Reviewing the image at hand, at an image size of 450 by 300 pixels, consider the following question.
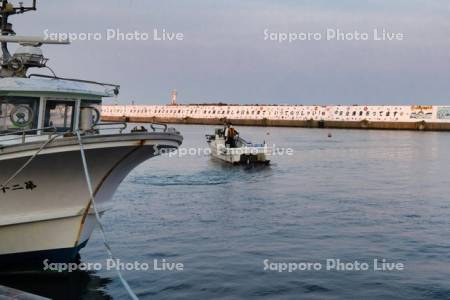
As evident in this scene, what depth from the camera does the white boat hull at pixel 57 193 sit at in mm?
12734

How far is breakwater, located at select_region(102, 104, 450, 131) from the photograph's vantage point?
12175 cm

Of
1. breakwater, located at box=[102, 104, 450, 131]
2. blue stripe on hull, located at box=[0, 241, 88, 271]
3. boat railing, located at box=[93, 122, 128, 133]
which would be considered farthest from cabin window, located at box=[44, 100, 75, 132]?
breakwater, located at box=[102, 104, 450, 131]

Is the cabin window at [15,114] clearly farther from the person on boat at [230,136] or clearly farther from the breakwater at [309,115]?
the breakwater at [309,115]

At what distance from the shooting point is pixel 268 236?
19.0 m

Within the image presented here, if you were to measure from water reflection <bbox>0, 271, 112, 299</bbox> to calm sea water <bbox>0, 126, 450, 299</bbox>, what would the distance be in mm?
25

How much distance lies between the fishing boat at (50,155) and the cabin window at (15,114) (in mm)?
21

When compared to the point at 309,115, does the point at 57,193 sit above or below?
below

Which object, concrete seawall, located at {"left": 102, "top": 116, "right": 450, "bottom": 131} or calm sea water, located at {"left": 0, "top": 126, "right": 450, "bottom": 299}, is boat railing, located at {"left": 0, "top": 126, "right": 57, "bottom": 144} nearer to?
calm sea water, located at {"left": 0, "top": 126, "right": 450, "bottom": 299}

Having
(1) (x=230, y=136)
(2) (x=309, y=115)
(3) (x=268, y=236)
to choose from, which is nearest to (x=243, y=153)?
(1) (x=230, y=136)

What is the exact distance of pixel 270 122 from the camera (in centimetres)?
15012

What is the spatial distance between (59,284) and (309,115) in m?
133

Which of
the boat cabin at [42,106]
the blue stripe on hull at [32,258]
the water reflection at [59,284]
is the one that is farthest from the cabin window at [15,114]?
the water reflection at [59,284]

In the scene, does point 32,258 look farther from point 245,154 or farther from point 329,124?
point 329,124

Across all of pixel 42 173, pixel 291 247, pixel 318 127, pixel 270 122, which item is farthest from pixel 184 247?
pixel 270 122
